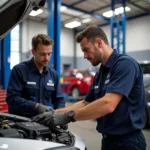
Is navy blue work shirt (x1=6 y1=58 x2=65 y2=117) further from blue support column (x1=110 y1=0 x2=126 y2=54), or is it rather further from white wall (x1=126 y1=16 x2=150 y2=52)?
white wall (x1=126 y1=16 x2=150 y2=52)

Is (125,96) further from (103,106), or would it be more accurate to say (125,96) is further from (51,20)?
(51,20)

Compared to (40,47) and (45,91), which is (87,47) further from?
(45,91)

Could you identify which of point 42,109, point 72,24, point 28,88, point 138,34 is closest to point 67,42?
point 72,24

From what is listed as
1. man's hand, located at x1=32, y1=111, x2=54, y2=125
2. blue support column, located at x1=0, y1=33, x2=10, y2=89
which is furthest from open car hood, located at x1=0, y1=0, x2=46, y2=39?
blue support column, located at x1=0, y1=33, x2=10, y2=89

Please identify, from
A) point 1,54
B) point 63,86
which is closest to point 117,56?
point 1,54

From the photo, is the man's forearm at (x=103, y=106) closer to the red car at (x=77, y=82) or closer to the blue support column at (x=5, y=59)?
the blue support column at (x=5, y=59)

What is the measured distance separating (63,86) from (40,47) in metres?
8.70

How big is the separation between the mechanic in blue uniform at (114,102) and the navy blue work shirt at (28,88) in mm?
450

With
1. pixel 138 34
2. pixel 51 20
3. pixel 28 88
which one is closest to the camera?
pixel 28 88

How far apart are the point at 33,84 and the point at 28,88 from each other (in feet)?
0.22

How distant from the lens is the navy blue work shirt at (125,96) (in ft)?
5.35

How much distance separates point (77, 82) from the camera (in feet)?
33.7

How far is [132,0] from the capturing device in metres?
11.5

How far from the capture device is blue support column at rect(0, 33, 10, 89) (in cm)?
507
